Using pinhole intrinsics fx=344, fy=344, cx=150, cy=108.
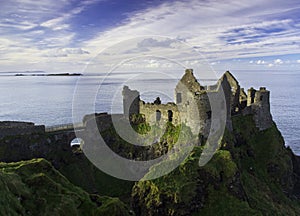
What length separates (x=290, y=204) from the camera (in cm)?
4156

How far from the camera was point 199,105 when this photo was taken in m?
40.3

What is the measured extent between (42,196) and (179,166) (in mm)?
14698

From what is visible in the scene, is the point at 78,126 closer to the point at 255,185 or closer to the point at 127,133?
the point at 127,133

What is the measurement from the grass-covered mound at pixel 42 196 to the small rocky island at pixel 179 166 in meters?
0.07

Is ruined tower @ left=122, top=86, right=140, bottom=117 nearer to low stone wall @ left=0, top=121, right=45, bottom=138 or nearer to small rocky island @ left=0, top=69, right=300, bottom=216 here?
small rocky island @ left=0, top=69, right=300, bottom=216

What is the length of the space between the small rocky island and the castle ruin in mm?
126

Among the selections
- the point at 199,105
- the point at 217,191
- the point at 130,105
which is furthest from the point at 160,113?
the point at 217,191

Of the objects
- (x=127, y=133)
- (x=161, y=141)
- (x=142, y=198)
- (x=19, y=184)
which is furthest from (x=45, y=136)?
(x=19, y=184)

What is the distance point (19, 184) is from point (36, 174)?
101 inches

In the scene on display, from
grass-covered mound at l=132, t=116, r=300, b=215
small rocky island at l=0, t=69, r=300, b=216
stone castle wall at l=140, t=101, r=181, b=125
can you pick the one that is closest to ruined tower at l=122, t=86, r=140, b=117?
small rocky island at l=0, t=69, r=300, b=216

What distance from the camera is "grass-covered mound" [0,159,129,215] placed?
1875 centimetres

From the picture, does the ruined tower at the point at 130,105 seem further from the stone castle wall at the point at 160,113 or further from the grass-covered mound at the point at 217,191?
the grass-covered mound at the point at 217,191

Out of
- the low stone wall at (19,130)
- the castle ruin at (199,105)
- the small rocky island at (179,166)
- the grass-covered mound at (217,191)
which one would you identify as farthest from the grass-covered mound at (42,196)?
the low stone wall at (19,130)

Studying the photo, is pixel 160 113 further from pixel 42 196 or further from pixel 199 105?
pixel 42 196
